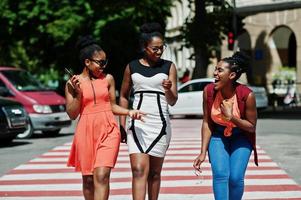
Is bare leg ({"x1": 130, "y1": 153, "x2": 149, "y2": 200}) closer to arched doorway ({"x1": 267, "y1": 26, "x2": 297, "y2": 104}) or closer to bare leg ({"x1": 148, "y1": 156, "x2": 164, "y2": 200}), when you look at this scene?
bare leg ({"x1": 148, "y1": 156, "x2": 164, "y2": 200})

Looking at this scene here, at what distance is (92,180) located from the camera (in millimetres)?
6520

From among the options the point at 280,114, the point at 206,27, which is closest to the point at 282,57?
the point at 206,27

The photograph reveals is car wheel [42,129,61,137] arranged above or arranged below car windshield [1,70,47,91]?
below

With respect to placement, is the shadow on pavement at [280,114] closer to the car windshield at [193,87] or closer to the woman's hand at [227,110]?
the car windshield at [193,87]

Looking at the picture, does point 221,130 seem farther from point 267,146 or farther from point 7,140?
point 7,140

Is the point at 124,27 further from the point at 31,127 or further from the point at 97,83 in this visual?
the point at 97,83

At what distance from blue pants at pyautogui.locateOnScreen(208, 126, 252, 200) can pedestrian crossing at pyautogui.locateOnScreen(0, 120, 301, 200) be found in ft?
8.33

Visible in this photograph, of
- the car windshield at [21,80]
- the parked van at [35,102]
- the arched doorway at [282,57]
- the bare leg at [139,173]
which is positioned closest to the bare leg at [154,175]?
the bare leg at [139,173]

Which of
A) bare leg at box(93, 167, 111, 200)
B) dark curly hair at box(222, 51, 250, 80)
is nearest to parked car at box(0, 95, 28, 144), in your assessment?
bare leg at box(93, 167, 111, 200)

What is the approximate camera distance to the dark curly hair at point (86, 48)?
6.67 m

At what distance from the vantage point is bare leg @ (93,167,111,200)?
6.36 meters

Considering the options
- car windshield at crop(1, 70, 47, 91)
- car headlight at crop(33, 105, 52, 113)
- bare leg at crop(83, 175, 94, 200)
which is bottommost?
car headlight at crop(33, 105, 52, 113)

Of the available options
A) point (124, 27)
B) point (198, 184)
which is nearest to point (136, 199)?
point (198, 184)

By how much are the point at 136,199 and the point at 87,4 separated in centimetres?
3145
